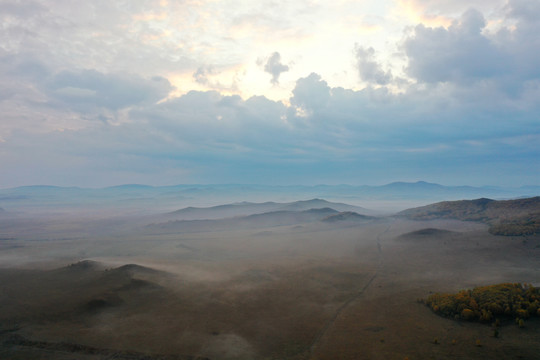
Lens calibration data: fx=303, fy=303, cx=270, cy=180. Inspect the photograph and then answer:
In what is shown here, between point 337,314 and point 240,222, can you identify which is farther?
point 240,222

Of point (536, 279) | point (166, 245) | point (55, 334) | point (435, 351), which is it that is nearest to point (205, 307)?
point (55, 334)

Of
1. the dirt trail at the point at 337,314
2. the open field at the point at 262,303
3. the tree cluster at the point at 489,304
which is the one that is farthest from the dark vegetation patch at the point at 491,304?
the dirt trail at the point at 337,314

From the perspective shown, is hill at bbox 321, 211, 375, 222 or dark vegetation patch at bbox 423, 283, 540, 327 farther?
hill at bbox 321, 211, 375, 222

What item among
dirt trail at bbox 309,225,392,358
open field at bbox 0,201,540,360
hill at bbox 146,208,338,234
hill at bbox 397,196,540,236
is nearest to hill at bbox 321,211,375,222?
hill at bbox 146,208,338,234

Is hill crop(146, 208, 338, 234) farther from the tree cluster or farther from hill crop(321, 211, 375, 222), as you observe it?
the tree cluster

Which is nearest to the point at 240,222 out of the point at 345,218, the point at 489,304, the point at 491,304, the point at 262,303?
the point at 345,218

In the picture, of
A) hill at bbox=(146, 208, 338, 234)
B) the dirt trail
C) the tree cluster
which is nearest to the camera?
the dirt trail

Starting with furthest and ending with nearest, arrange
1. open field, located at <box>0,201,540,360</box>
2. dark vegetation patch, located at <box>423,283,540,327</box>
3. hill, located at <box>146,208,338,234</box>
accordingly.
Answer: hill, located at <box>146,208,338,234</box>
dark vegetation patch, located at <box>423,283,540,327</box>
open field, located at <box>0,201,540,360</box>

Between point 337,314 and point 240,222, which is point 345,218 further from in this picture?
point 337,314
